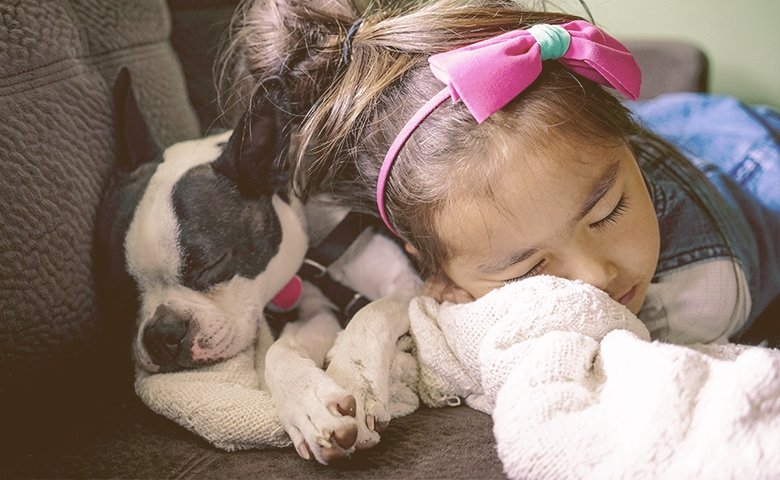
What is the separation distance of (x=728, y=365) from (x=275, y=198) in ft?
2.46

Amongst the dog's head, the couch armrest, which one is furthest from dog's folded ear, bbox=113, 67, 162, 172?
the couch armrest

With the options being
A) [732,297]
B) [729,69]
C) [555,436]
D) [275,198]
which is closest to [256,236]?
[275,198]

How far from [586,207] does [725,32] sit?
122cm

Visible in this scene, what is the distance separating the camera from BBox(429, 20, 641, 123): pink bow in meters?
0.85

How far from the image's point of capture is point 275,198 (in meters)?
1.16

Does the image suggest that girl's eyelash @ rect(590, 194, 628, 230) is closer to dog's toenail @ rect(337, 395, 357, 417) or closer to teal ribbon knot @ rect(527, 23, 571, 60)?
teal ribbon knot @ rect(527, 23, 571, 60)

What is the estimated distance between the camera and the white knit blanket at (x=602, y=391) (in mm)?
578

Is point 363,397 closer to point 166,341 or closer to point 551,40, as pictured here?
point 166,341

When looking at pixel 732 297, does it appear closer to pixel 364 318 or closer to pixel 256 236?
pixel 364 318

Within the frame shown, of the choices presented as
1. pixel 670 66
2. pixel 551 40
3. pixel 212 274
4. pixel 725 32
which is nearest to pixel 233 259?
pixel 212 274

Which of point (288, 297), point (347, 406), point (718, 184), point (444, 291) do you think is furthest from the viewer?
point (718, 184)

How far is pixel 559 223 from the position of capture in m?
0.86

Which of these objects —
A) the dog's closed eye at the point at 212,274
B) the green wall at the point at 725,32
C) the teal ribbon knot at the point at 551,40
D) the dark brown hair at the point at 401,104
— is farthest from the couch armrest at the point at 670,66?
the dog's closed eye at the point at 212,274

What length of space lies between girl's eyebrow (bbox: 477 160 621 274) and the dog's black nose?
16.9 inches
